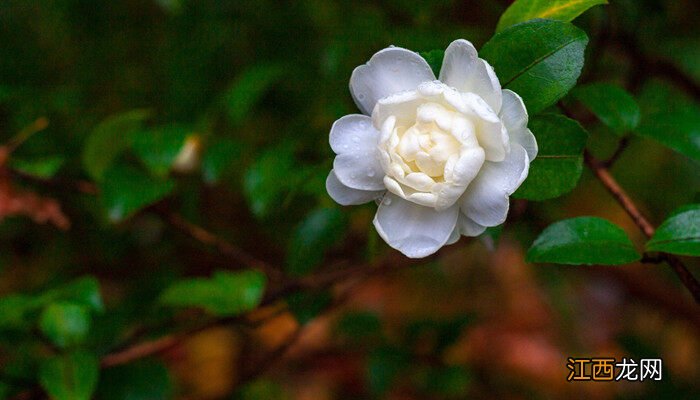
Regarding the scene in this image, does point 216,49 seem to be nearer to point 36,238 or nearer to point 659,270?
point 36,238

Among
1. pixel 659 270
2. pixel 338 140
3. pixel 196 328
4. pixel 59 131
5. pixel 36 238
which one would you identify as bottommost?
pixel 659 270

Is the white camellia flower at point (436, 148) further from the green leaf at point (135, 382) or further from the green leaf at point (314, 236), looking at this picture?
the green leaf at point (135, 382)

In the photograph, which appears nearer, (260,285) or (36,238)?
(260,285)

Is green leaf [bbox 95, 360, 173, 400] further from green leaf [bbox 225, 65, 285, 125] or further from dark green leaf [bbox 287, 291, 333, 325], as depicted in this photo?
green leaf [bbox 225, 65, 285, 125]

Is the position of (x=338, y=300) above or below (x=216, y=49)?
below

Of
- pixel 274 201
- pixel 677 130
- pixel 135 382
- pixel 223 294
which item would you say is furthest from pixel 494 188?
pixel 135 382

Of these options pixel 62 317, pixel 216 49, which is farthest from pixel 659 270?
pixel 62 317

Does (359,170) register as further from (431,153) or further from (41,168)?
(41,168)
